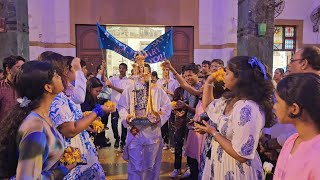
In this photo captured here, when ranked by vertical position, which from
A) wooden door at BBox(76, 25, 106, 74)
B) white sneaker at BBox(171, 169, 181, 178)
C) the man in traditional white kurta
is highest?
wooden door at BBox(76, 25, 106, 74)

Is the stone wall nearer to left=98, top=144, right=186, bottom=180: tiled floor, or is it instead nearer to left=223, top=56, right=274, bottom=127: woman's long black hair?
left=98, top=144, right=186, bottom=180: tiled floor

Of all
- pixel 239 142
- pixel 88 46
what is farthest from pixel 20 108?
pixel 88 46

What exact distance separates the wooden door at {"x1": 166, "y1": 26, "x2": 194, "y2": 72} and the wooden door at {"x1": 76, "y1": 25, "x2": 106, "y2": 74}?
2179 millimetres

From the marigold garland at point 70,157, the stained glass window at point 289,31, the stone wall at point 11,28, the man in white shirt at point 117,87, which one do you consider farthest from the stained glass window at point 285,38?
the marigold garland at point 70,157

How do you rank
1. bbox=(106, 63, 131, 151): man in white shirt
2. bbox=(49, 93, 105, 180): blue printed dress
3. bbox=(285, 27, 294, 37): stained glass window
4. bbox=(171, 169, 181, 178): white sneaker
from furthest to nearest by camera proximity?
bbox=(285, 27, 294, 37): stained glass window
bbox=(106, 63, 131, 151): man in white shirt
bbox=(171, 169, 181, 178): white sneaker
bbox=(49, 93, 105, 180): blue printed dress

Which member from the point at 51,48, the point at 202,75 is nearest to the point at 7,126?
the point at 202,75

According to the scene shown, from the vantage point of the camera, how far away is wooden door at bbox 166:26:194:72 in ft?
32.0

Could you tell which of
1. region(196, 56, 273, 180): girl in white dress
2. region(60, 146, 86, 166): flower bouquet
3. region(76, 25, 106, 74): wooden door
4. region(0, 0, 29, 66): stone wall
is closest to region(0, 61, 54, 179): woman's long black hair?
region(60, 146, 86, 166): flower bouquet

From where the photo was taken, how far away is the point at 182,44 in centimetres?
980

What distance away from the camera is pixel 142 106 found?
12.1 ft

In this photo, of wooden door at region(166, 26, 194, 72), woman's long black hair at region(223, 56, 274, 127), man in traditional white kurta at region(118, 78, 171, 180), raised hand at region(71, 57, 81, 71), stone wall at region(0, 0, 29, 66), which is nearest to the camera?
woman's long black hair at region(223, 56, 274, 127)

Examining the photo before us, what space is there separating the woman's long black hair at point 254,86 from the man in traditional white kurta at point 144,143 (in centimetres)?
170

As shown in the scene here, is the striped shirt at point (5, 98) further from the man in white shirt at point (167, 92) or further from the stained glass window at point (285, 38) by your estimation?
the stained glass window at point (285, 38)

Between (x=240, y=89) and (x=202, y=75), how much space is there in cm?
304
